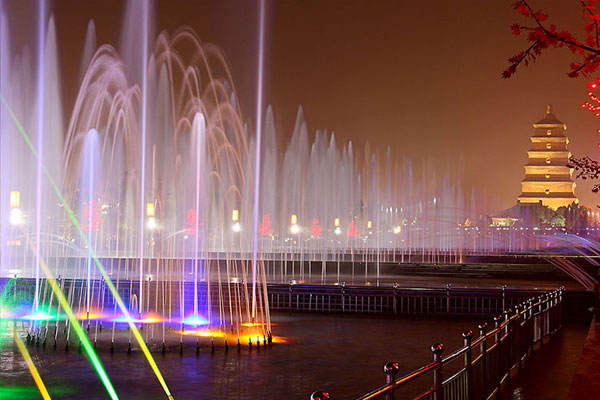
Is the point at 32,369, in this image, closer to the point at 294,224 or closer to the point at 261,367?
the point at 261,367

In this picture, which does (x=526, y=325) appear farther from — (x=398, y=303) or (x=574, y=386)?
(x=398, y=303)

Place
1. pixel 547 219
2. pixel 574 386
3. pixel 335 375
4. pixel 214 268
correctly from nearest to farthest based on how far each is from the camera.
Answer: pixel 574 386 < pixel 335 375 < pixel 214 268 < pixel 547 219

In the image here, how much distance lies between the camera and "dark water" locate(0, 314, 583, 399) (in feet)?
33.9

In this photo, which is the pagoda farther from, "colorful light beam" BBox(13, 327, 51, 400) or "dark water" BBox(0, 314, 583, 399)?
"colorful light beam" BBox(13, 327, 51, 400)

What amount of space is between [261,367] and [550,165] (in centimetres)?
8804

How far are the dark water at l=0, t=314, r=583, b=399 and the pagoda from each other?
8253 centimetres

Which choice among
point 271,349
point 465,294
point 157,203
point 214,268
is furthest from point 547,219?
point 271,349

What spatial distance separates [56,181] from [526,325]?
2955 cm

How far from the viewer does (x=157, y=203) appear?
67.7 meters

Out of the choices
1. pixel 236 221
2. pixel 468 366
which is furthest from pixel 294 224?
pixel 468 366

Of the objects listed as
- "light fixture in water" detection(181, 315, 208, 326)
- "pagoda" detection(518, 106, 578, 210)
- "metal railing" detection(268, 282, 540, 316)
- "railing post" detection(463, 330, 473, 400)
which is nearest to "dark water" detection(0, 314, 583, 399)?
"light fixture in water" detection(181, 315, 208, 326)

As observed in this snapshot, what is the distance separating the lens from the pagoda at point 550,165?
93625 millimetres

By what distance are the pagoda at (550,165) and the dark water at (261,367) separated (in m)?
82.5

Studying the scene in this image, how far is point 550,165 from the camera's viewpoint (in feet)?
308
